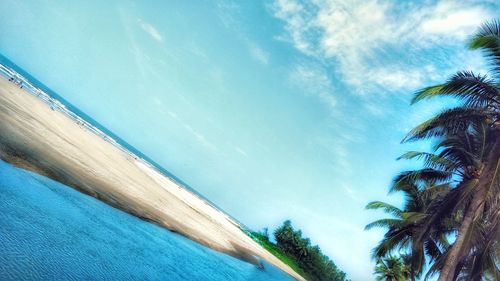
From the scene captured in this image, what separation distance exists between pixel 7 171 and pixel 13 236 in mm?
4040

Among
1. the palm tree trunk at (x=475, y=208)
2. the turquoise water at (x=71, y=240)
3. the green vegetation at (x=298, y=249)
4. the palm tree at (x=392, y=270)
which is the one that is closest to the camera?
the turquoise water at (x=71, y=240)

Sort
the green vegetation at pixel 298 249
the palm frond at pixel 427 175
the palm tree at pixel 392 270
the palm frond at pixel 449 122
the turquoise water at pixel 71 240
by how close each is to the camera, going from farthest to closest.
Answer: the green vegetation at pixel 298 249, the palm tree at pixel 392 270, the palm frond at pixel 427 175, the palm frond at pixel 449 122, the turquoise water at pixel 71 240

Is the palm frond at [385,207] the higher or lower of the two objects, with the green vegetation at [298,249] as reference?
higher

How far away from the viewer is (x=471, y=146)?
1365 centimetres

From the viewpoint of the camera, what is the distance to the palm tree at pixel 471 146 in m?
11.5

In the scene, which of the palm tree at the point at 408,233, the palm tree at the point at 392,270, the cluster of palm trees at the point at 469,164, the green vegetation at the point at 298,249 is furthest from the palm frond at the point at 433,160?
the green vegetation at the point at 298,249

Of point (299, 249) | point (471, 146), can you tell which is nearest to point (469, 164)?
point (471, 146)

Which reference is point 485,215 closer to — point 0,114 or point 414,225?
point 414,225

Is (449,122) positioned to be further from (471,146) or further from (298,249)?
(298,249)

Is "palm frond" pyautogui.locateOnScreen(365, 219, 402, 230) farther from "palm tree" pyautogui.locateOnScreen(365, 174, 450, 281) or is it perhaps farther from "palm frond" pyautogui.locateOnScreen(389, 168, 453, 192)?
"palm frond" pyautogui.locateOnScreen(389, 168, 453, 192)

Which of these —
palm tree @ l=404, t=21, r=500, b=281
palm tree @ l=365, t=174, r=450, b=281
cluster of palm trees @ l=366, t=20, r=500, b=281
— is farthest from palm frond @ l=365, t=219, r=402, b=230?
palm tree @ l=404, t=21, r=500, b=281

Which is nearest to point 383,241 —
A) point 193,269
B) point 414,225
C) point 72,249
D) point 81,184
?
point 414,225

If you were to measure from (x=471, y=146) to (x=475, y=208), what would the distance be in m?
3.17

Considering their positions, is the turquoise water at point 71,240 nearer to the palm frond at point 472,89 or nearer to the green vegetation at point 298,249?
the palm frond at point 472,89
